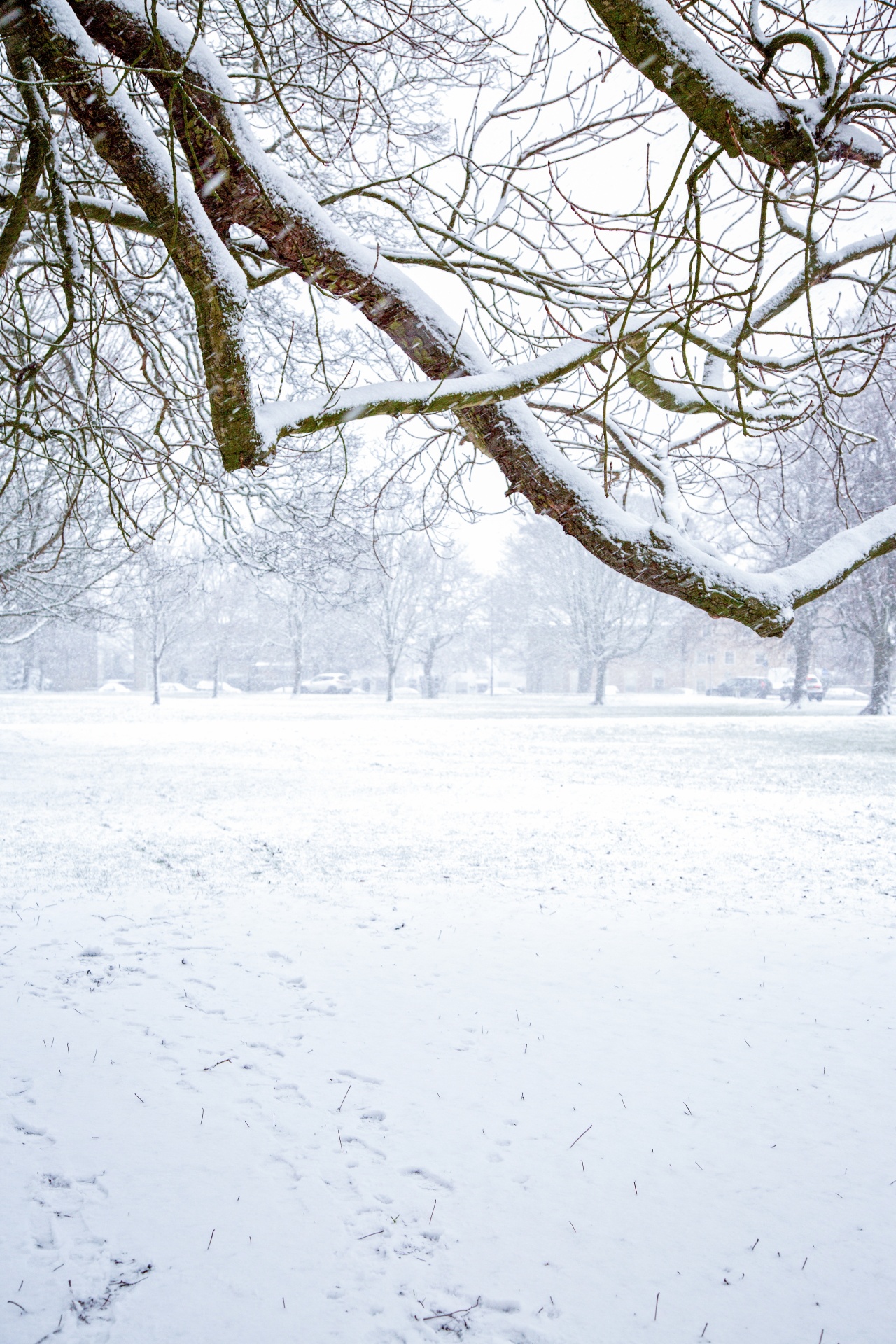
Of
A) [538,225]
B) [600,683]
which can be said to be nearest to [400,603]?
[600,683]

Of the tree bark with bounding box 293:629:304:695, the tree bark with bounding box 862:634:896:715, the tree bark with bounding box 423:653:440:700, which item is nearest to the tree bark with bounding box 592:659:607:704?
the tree bark with bounding box 423:653:440:700

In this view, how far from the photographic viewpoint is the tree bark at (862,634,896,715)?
22625 millimetres

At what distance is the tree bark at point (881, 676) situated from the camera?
891 inches

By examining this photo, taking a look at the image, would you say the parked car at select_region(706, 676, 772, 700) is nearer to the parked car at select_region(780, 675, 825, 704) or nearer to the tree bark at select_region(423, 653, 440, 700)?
the parked car at select_region(780, 675, 825, 704)

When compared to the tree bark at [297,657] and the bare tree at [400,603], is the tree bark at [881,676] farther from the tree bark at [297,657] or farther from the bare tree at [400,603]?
the tree bark at [297,657]

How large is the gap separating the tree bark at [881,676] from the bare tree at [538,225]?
65.3 ft

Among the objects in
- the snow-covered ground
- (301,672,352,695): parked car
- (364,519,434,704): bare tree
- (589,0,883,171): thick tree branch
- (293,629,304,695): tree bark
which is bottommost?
the snow-covered ground

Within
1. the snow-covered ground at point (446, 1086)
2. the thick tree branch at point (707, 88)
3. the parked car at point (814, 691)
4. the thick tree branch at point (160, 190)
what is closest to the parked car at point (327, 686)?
the parked car at point (814, 691)

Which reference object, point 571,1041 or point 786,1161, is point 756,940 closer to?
point 571,1041

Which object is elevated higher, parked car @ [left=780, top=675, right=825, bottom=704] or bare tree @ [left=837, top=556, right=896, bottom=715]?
bare tree @ [left=837, top=556, right=896, bottom=715]

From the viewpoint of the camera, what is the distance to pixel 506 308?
491cm

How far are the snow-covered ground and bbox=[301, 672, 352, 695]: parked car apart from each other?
39.0m

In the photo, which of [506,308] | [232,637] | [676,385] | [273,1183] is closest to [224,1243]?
[273,1183]

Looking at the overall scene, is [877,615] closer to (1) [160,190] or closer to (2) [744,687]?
(1) [160,190]
